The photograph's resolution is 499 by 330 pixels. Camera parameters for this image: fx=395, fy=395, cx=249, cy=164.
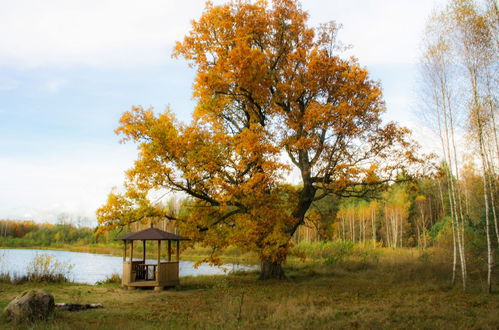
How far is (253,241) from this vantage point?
47.6 feet

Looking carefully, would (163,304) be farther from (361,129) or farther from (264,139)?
(361,129)

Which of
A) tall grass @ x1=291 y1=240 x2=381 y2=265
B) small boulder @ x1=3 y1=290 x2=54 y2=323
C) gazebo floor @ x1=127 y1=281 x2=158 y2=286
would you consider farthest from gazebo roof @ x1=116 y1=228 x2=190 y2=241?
tall grass @ x1=291 y1=240 x2=381 y2=265

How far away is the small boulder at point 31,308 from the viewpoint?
865cm

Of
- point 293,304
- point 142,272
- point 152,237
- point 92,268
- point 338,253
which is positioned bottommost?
point 92,268

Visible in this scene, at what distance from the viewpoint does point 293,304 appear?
10.9 metres

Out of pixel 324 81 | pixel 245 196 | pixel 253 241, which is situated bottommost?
pixel 253 241

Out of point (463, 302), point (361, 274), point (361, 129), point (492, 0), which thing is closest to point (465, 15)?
point (492, 0)

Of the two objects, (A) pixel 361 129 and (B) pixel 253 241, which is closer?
(B) pixel 253 241

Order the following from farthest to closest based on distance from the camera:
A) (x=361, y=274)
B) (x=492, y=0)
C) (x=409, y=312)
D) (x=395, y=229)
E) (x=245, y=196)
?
(x=395, y=229)
(x=361, y=274)
(x=245, y=196)
(x=492, y=0)
(x=409, y=312)

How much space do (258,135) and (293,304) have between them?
5.98 metres

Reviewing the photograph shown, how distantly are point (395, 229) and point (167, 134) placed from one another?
38288 mm

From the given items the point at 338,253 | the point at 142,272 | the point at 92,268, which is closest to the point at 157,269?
the point at 142,272

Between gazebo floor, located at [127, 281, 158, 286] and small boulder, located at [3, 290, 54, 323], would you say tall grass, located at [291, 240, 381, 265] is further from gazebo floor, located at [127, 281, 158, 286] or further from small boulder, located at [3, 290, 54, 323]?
small boulder, located at [3, 290, 54, 323]

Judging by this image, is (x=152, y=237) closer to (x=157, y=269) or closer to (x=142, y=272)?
(x=157, y=269)
